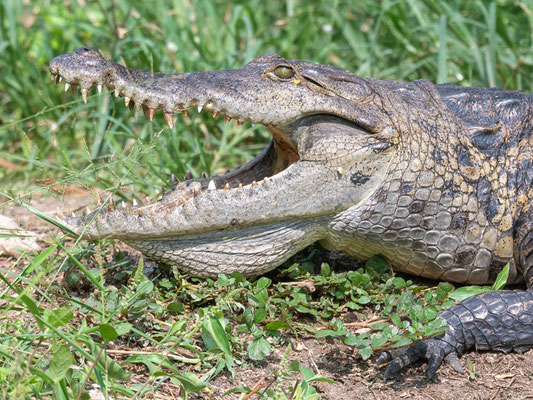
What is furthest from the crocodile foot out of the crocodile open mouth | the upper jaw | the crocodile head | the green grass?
the upper jaw

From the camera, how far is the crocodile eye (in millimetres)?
3588

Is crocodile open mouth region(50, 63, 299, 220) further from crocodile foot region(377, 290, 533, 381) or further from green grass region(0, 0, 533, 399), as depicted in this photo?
crocodile foot region(377, 290, 533, 381)

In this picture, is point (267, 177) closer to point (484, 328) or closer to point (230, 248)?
point (230, 248)

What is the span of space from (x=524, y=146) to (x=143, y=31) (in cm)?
376

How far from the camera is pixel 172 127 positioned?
3.32m

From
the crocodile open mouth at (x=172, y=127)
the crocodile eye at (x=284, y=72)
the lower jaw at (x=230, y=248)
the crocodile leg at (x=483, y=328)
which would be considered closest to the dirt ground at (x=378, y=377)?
the crocodile leg at (x=483, y=328)

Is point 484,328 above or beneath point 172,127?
beneath

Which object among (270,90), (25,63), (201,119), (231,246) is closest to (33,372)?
(231,246)

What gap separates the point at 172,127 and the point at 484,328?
1740 millimetres

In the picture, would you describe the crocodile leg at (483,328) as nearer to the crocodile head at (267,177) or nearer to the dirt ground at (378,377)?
the dirt ground at (378,377)

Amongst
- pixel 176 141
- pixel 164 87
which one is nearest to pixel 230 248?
pixel 164 87

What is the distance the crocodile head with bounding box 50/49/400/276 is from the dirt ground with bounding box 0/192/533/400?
1.83 ft

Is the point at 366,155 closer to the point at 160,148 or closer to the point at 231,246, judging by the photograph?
the point at 231,246

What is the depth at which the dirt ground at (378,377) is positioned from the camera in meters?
2.93
